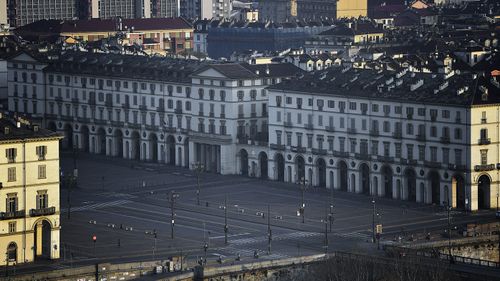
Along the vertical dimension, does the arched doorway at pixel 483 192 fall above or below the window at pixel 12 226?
below

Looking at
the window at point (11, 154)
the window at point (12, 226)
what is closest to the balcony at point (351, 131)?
the window at point (11, 154)

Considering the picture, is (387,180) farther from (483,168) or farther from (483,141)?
(483,141)

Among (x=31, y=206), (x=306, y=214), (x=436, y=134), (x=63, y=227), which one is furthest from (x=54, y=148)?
(x=436, y=134)

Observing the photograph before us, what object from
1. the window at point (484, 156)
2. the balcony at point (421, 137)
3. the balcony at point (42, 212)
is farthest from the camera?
the balcony at point (421, 137)

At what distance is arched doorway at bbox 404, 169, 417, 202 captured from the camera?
188125mm

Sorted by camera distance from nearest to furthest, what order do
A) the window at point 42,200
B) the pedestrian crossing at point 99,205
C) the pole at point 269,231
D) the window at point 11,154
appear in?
the window at point 11,154 → the window at point 42,200 → the pole at point 269,231 → the pedestrian crossing at point 99,205

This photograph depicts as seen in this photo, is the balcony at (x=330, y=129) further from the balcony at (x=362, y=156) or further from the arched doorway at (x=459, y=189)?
the arched doorway at (x=459, y=189)

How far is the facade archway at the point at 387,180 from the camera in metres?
191

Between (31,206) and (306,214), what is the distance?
32717mm

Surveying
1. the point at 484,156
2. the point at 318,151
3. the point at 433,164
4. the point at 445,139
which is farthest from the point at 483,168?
the point at 318,151

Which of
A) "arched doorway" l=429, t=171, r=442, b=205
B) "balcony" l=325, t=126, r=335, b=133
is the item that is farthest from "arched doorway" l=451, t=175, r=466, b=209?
"balcony" l=325, t=126, r=335, b=133

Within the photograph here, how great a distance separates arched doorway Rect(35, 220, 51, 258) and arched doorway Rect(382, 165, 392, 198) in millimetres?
44304

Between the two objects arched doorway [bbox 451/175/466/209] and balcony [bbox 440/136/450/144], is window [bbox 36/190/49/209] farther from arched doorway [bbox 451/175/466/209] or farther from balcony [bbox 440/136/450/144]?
balcony [bbox 440/136/450/144]

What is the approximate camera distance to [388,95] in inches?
7589
